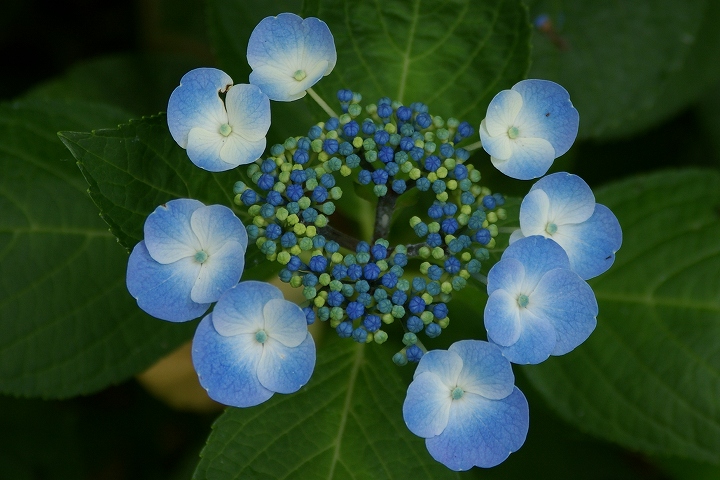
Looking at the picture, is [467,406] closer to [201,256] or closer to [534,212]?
[534,212]

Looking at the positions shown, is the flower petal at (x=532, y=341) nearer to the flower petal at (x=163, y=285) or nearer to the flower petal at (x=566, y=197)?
the flower petal at (x=566, y=197)

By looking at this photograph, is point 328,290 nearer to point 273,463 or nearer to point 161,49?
point 273,463

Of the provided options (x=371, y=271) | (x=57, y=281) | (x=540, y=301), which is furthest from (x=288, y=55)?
(x=57, y=281)

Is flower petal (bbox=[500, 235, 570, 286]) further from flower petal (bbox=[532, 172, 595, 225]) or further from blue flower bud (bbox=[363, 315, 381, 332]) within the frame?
blue flower bud (bbox=[363, 315, 381, 332])

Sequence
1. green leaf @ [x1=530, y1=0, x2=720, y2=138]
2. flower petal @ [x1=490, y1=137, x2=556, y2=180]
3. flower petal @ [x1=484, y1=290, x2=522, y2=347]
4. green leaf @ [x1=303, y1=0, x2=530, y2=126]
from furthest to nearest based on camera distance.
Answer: green leaf @ [x1=530, y1=0, x2=720, y2=138] → green leaf @ [x1=303, y1=0, x2=530, y2=126] → flower petal @ [x1=490, y1=137, x2=556, y2=180] → flower petal @ [x1=484, y1=290, x2=522, y2=347]

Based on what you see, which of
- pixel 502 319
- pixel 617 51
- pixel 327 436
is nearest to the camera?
pixel 502 319

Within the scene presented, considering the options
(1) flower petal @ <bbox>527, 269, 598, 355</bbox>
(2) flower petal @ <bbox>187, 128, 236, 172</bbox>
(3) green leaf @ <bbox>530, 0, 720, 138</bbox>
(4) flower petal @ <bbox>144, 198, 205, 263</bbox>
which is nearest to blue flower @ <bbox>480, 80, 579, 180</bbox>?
(1) flower petal @ <bbox>527, 269, 598, 355</bbox>
